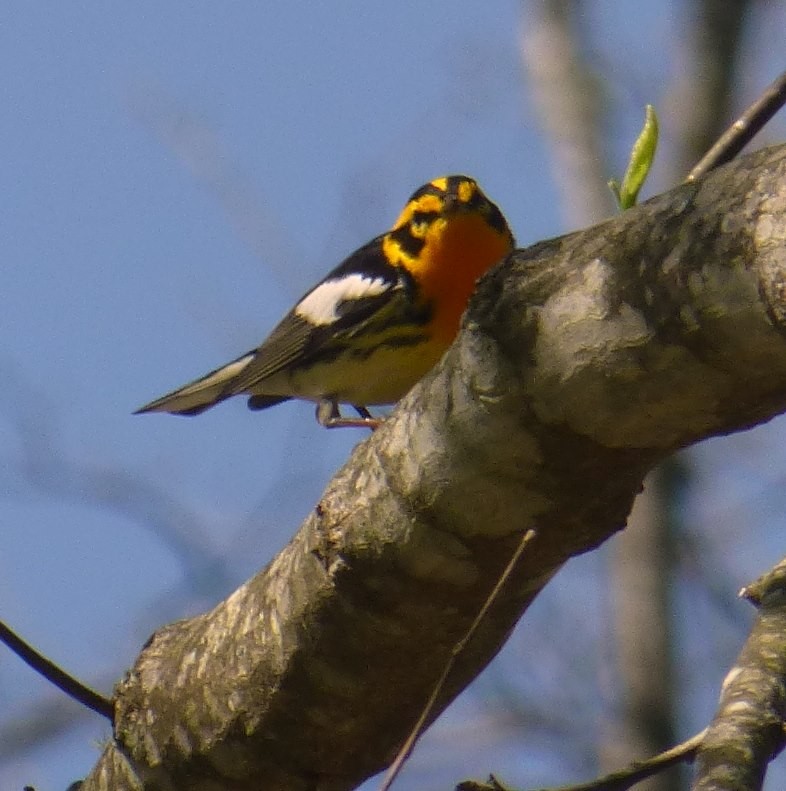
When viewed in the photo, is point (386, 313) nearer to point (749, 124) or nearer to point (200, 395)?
point (200, 395)

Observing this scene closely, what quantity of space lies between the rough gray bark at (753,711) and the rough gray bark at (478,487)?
26 cm

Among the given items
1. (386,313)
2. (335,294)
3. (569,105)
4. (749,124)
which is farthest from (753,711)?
(569,105)

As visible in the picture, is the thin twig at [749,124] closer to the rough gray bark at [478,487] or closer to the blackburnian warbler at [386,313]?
the rough gray bark at [478,487]

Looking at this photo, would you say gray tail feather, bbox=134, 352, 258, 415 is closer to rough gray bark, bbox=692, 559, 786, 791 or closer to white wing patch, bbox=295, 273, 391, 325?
white wing patch, bbox=295, 273, 391, 325

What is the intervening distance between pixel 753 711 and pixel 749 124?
1.02 m

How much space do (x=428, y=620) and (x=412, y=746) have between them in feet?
0.81

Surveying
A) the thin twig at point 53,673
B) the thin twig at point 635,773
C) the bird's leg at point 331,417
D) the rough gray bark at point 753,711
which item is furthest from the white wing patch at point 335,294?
the thin twig at point 635,773

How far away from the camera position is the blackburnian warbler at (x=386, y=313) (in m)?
4.31

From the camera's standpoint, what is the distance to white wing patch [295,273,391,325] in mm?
4516

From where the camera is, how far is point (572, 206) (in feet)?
23.2

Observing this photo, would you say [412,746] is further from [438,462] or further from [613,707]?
[613,707]

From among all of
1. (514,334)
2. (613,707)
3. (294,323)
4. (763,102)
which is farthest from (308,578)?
(613,707)

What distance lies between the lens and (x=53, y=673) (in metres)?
2.18

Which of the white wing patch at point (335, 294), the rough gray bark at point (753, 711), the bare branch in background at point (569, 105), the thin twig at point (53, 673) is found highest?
the bare branch in background at point (569, 105)
